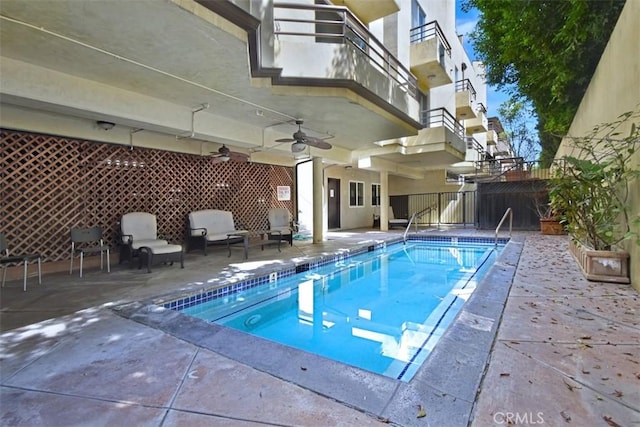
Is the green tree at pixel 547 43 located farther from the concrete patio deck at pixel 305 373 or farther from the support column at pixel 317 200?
the support column at pixel 317 200

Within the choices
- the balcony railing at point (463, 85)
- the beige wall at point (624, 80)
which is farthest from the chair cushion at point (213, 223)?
the balcony railing at point (463, 85)

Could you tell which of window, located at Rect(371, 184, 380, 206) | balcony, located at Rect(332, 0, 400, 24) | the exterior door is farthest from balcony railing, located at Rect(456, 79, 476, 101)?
balcony, located at Rect(332, 0, 400, 24)

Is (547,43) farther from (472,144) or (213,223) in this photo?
(472,144)

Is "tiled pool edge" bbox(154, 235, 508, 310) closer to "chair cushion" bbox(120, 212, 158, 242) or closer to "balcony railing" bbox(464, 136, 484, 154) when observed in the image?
"chair cushion" bbox(120, 212, 158, 242)

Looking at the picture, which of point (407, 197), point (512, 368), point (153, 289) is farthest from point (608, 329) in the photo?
point (407, 197)

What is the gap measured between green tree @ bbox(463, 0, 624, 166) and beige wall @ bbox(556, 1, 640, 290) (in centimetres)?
A: 67

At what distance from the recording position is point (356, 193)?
47.4 ft

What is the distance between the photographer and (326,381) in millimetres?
1924

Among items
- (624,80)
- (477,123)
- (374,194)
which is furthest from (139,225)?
(477,123)

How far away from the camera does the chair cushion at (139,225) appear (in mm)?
6145

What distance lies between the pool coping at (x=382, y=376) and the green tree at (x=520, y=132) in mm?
23845

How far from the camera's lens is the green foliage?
3.63m

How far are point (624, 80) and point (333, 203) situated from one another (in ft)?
32.8

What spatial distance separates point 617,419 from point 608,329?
139cm
